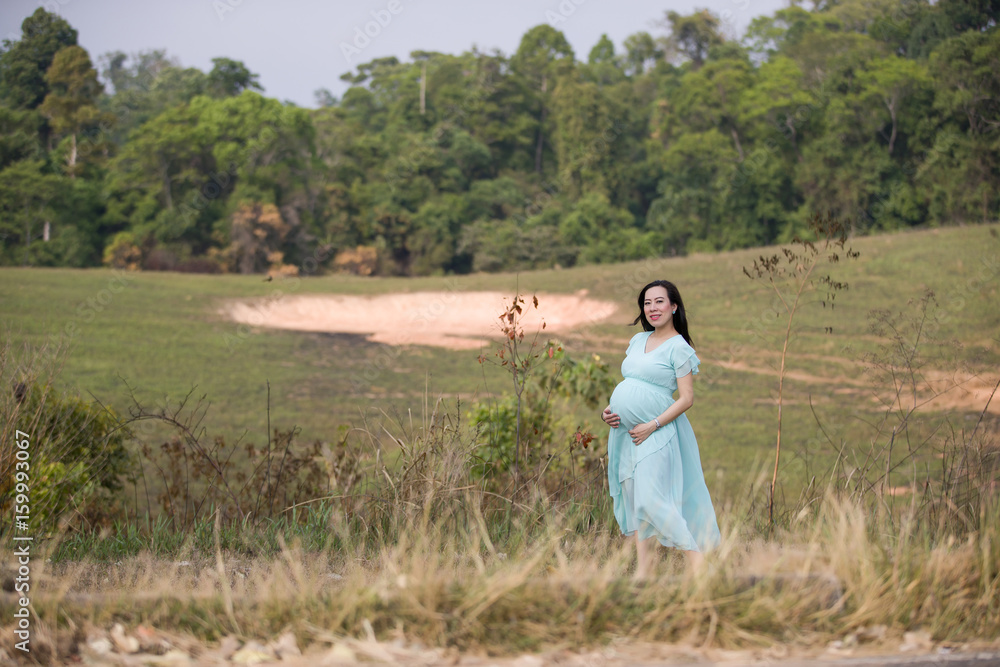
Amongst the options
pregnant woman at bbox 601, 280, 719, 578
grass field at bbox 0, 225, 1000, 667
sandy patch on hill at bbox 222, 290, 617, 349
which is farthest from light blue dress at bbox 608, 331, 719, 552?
sandy patch on hill at bbox 222, 290, 617, 349

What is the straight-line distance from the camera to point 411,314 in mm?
23172

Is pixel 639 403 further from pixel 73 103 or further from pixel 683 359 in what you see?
pixel 73 103

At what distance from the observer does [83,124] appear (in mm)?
39844

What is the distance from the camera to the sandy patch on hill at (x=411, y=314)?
20516 mm

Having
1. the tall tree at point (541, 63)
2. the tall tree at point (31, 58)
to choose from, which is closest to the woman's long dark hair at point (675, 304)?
the tall tree at point (31, 58)

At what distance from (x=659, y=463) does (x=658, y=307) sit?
68 cm

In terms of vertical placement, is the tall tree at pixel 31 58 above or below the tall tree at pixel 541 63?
below

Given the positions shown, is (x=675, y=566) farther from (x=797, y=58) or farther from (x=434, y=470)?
(x=797, y=58)

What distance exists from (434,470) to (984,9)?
128 feet

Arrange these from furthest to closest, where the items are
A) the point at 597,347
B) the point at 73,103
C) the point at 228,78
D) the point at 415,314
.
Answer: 1. the point at 228,78
2. the point at 73,103
3. the point at 415,314
4. the point at 597,347

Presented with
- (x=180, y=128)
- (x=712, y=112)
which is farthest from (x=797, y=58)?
(x=180, y=128)

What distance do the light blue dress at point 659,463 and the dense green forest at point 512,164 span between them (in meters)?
29.8

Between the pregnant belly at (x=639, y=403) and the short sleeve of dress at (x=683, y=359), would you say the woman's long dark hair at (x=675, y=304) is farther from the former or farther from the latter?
the pregnant belly at (x=639, y=403)

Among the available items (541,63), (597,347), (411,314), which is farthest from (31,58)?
(597,347)
